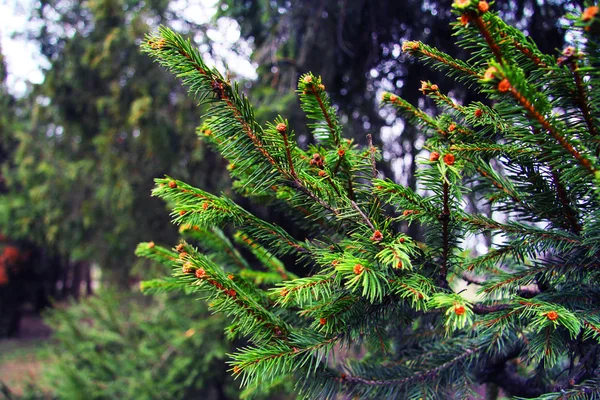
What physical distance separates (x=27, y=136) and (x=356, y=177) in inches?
283

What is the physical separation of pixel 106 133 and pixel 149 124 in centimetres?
88

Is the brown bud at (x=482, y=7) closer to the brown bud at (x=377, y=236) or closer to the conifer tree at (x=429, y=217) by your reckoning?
the conifer tree at (x=429, y=217)

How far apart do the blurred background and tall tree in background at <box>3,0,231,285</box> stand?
Result: 0.06ft

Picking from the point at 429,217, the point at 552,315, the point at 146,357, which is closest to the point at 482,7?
the point at 429,217

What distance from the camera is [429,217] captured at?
0.87 m

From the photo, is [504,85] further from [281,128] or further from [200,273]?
[200,273]

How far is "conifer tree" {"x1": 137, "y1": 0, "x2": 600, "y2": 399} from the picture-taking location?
0.73 metres

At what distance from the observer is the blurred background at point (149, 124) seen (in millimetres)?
2838

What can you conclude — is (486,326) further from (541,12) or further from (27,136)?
(27,136)

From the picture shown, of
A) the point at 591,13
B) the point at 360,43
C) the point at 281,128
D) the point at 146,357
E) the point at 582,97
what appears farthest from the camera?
the point at 146,357

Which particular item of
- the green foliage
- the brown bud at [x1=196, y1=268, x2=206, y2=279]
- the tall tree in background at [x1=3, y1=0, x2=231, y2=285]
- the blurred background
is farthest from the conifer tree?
the tall tree in background at [x1=3, y1=0, x2=231, y2=285]

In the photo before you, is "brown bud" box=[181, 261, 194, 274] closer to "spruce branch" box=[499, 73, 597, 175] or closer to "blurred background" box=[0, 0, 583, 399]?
"spruce branch" box=[499, 73, 597, 175]

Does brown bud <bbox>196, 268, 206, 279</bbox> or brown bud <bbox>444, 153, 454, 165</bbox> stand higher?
brown bud <bbox>444, 153, 454, 165</bbox>

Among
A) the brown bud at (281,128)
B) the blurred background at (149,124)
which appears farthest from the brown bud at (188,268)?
the blurred background at (149,124)
